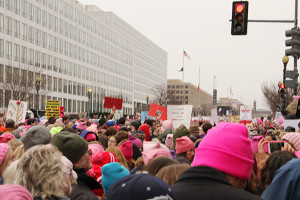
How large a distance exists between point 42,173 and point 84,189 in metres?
1.02

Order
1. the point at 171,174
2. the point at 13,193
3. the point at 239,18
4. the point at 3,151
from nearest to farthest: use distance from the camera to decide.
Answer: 1. the point at 13,193
2. the point at 171,174
3. the point at 3,151
4. the point at 239,18

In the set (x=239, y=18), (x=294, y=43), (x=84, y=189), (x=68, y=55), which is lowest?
(x=84, y=189)

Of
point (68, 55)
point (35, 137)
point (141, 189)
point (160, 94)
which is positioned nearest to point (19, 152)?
point (35, 137)

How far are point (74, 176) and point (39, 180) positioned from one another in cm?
77

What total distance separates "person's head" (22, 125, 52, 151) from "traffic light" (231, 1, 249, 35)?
24.6ft

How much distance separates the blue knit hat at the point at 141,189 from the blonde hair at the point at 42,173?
3.16ft

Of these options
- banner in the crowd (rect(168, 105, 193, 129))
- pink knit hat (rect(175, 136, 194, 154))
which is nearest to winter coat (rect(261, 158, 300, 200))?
pink knit hat (rect(175, 136, 194, 154))

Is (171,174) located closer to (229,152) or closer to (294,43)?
(229,152)

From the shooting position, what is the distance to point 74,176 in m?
3.91

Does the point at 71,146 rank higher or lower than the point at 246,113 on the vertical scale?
lower

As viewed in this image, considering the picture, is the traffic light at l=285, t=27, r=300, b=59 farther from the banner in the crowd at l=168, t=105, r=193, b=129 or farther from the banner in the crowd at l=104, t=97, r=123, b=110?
the banner in the crowd at l=104, t=97, r=123, b=110

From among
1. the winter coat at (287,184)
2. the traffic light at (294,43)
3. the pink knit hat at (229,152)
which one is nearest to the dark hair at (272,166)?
the winter coat at (287,184)

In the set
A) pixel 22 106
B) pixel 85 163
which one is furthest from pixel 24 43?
pixel 85 163

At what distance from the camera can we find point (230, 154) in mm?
2771
